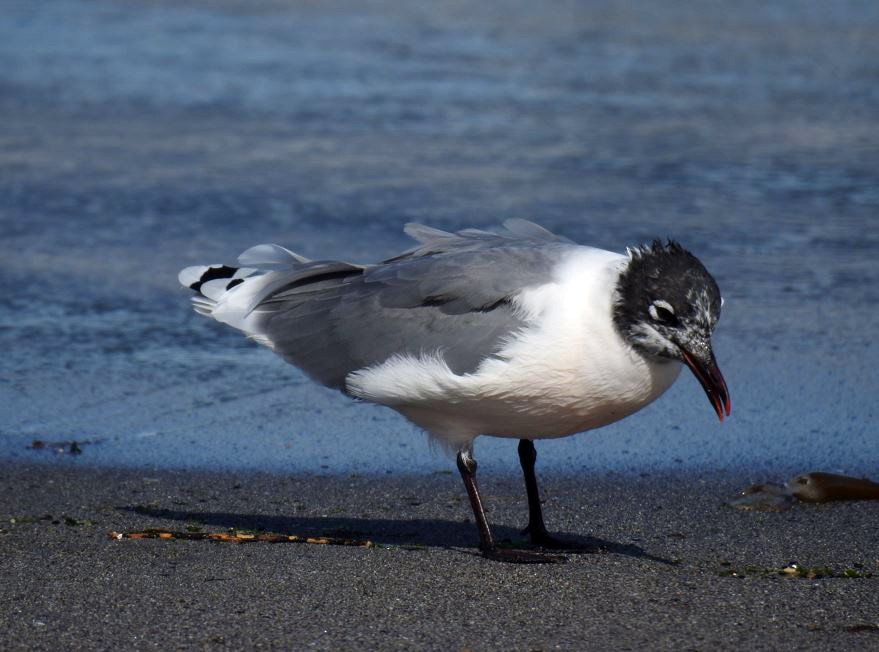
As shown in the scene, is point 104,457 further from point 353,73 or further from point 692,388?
point 353,73

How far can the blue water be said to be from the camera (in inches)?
245

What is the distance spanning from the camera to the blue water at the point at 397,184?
623 centimetres

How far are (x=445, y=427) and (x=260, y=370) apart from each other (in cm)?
219

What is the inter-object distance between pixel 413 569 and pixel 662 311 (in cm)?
116

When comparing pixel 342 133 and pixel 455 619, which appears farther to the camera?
pixel 342 133

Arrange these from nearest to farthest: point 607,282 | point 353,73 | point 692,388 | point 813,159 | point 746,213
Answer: point 607,282 < point 692,388 < point 746,213 < point 813,159 < point 353,73

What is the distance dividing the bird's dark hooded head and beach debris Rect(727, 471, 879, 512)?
0.92 m

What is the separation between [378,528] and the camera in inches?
205

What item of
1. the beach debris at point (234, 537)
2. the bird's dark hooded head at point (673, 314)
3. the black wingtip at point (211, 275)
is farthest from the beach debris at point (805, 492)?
the black wingtip at point (211, 275)

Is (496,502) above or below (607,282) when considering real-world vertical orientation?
below

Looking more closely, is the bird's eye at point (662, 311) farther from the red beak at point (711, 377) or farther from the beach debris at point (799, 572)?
the beach debris at point (799, 572)

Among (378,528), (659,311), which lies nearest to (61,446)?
(378,528)

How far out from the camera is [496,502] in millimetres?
5570

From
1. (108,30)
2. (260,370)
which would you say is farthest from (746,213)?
(108,30)
